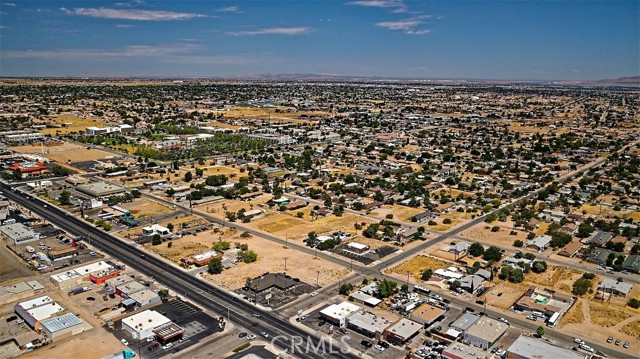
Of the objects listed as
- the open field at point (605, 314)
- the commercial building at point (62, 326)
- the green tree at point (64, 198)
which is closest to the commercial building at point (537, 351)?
the open field at point (605, 314)

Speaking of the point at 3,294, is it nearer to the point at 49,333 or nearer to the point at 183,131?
the point at 49,333

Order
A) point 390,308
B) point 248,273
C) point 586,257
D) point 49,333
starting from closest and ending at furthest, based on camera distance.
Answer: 1. point 49,333
2. point 390,308
3. point 248,273
4. point 586,257

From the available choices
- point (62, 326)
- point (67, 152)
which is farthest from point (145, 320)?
point (67, 152)

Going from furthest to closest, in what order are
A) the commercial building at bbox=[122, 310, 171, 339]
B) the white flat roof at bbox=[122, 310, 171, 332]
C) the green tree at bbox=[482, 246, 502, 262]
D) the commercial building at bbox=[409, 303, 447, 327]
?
the green tree at bbox=[482, 246, 502, 262] < the commercial building at bbox=[409, 303, 447, 327] < the white flat roof at bbox=[122, 310, 171, 332] < the commercial building at bbox=[122, 310, 171, 339]

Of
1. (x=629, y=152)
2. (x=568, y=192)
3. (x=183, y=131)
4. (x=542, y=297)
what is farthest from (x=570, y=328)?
(x=183, y=131)

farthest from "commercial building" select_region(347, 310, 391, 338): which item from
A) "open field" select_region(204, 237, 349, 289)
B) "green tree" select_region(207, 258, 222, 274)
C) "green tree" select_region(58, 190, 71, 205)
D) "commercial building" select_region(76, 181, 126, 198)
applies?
"commercial building" select_region(76, 181, 126, 198)

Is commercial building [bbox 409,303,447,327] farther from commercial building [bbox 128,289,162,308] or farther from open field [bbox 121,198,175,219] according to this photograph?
open field [bbox 121,198,175,219]

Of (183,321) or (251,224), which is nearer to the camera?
(183,321)
